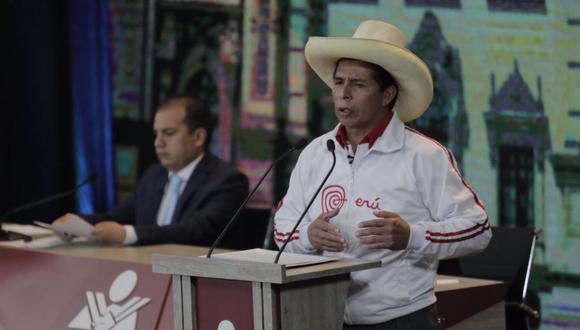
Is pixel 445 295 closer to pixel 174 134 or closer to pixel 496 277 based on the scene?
pixel 496 277

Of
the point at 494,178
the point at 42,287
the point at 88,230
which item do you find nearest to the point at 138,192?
the point at 88,230

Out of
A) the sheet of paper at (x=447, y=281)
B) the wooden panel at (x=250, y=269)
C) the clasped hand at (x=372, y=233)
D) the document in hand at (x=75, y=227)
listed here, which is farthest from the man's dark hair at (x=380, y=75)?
the document in hand at (x=75, y=227)

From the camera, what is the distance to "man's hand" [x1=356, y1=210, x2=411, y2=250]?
2.70 meters

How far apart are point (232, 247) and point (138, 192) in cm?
57

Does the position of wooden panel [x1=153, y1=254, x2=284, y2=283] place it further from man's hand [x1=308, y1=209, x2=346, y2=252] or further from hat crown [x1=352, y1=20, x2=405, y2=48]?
hat crown [x1=352, y1=20, x2=405, y2=48]

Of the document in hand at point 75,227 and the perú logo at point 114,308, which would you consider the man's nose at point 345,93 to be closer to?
the perú logo at point 114,308

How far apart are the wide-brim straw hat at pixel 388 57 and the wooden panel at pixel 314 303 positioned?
2.07 ft

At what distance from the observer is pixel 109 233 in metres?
4.32

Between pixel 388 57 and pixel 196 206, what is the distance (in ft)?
6.55

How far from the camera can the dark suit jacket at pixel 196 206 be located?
15.1ft

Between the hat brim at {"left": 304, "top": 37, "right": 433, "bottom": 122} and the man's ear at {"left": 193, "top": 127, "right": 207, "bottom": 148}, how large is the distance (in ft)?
5.86

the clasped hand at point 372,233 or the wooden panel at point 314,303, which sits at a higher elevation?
the clasped hand at point 372,233

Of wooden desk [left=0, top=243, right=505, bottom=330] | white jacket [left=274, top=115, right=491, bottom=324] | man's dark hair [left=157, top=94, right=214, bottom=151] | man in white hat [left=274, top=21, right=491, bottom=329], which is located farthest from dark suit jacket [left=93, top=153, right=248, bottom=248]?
white jacket [left=274, top=115, right=491, bottom=324]

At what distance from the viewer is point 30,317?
12.6ft
